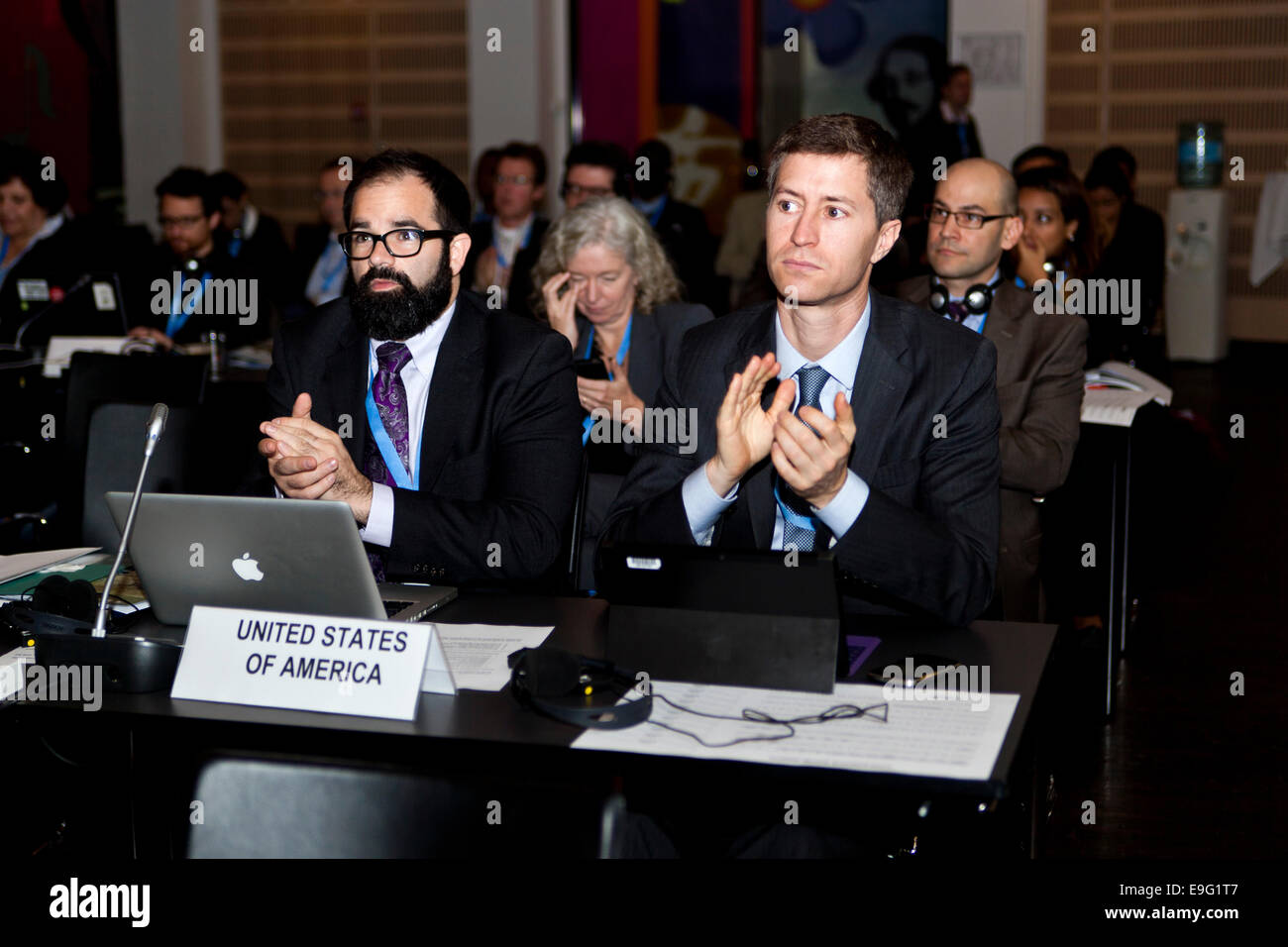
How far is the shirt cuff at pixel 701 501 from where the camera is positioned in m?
2.19

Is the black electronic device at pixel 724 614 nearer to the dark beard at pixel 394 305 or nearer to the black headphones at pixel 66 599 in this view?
the black headphones at pixel 66 599

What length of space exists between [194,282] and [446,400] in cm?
346

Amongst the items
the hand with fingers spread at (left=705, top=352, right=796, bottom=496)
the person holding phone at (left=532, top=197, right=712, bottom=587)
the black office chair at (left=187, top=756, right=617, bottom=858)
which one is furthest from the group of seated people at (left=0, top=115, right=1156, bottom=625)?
the black office chair at (left=187, top=756, right=617, bottom=858)

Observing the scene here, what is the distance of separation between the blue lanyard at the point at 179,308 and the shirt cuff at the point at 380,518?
3.61 meters

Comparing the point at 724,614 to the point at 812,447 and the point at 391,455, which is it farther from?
the point at 391,455

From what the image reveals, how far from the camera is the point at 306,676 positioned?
5.98 ft

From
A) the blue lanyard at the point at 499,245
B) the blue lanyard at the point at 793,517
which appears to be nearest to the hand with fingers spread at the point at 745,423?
the blue lanyard at the point at 793,517

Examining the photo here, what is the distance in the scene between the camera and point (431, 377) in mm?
2701

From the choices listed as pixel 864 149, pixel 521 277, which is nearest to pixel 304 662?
pixel 864 149

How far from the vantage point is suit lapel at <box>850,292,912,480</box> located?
235cm

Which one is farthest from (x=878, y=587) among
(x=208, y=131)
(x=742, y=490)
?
(x=208, y=131)

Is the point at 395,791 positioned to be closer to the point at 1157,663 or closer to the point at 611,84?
the point at 1157,663
